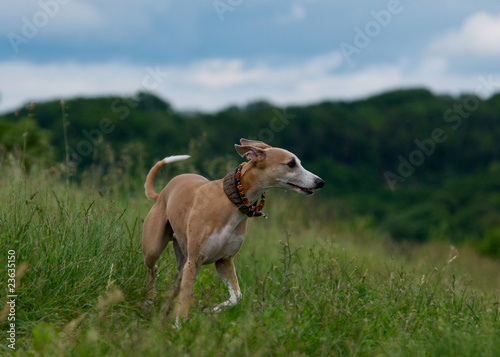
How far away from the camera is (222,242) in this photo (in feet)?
15.2

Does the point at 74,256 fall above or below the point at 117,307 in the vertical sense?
above

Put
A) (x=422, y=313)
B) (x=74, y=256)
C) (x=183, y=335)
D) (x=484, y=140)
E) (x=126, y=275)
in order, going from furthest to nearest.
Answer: (x=484, y=140) → (x=126, y=275) → (x=74, y=256) → (x=422, y=313) → (x=183, y=335)

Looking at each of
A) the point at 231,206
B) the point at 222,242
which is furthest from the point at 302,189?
the point at 222,242

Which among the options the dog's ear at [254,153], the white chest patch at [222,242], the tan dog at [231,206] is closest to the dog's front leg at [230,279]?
the tan dog at [231,206]

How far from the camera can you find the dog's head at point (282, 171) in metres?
4.65

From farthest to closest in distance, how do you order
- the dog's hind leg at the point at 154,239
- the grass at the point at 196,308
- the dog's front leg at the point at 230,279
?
the dog's hind leg at the point at 154,239 → the dog's front leg at the point at 230,279 → the grass at the point at 196,308

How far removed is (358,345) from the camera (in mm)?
3770

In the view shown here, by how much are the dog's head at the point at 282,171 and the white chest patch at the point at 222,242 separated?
0.46 meters

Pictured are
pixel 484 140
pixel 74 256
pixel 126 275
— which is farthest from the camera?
pixel 484 140

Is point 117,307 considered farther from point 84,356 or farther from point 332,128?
point 332,128

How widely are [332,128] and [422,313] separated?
46.4 meters

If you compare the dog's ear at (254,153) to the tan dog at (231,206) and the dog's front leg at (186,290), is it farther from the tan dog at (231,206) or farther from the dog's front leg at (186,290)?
the dog's front leg at (186,290)

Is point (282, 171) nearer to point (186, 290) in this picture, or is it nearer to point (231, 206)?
point (231, 206)

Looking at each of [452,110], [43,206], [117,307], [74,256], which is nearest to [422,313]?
[117,307]
